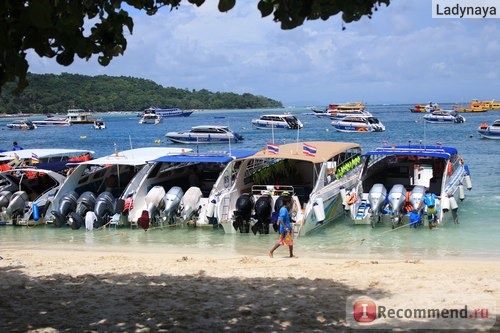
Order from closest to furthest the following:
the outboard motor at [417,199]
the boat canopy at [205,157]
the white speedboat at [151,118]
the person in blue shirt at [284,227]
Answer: the person in blue shirt at [284,227] < the outboard motor at [417,199] < the boat canopy at [205,157] < the white speedboat at [151,118]

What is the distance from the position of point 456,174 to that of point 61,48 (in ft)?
53.7

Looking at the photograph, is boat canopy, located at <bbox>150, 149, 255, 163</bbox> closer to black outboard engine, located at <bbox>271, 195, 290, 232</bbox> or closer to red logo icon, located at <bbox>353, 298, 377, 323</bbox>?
black outboard engine, located at <bbox>271, 195, 290, 232</bbox>

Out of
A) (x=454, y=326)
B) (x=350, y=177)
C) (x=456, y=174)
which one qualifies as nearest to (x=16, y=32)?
(x=454, y=326)

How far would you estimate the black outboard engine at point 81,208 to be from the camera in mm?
17328

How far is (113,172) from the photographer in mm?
20453

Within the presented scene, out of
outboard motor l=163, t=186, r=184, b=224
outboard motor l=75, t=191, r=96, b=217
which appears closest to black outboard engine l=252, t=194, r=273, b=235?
outboard motor l=163, t=186, r=184, b=224

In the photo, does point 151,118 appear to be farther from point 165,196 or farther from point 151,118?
point 165,196

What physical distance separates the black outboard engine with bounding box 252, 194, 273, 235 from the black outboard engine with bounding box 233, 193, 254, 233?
0.22 meters

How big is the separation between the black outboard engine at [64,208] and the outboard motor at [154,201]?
229cm

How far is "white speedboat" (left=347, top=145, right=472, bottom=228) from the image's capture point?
16.2m

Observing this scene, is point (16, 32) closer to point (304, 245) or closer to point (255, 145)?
point (304, 245)

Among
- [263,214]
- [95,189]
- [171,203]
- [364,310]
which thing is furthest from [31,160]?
[364,310]

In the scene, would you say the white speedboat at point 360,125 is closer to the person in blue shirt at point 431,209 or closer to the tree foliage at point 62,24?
the person in blue shirt at point 431,209

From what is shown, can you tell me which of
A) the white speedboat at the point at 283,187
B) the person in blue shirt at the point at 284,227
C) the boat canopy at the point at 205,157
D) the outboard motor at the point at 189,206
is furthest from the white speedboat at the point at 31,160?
the person in blue shirt at the point at 284,227
